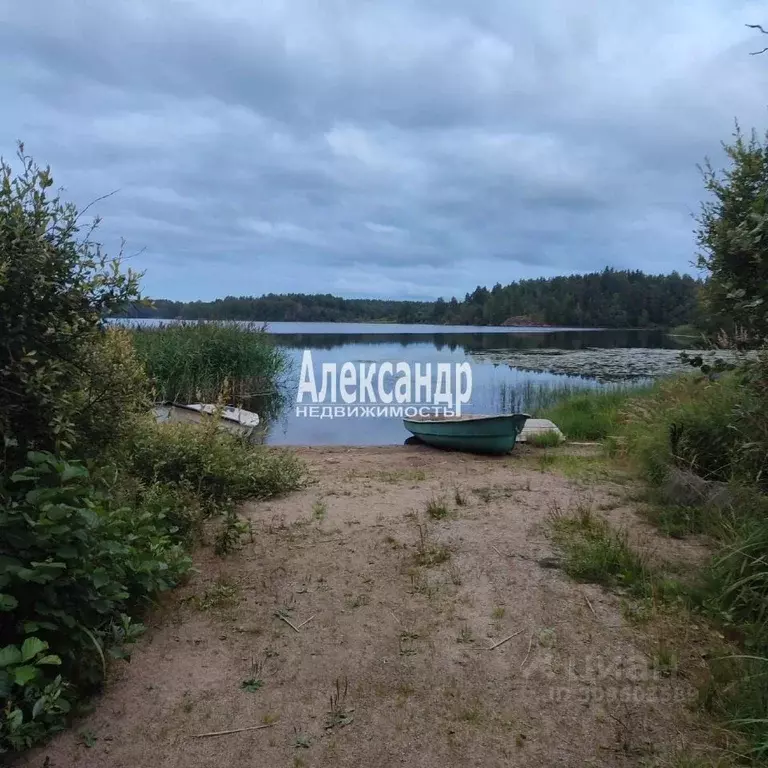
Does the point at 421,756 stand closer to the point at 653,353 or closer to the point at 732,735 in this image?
the point at 732,735

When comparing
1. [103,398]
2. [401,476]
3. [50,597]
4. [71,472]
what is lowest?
[401,476]

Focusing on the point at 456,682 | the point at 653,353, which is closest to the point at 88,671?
the point at 456,682

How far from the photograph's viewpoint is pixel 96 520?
2.63m

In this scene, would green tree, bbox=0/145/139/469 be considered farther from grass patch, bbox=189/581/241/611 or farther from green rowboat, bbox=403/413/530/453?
green rowboat, bbox=403/413/530/453

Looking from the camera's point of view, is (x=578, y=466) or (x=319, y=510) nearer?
(x=319, y=510)

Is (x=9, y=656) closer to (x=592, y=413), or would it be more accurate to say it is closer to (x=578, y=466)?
(x=578, y=466)

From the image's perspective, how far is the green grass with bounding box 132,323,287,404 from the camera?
49.7 feet

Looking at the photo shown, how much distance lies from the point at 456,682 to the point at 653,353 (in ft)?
96.7

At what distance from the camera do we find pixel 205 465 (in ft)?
16.7

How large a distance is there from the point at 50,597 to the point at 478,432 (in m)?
7.76

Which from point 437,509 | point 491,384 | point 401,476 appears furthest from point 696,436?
point 491,384

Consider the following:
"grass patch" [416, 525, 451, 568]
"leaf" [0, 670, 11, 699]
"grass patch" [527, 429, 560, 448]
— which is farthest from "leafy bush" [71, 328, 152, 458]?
"grass patch" [527, 429, 560, 448]

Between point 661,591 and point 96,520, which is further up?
point 96,520

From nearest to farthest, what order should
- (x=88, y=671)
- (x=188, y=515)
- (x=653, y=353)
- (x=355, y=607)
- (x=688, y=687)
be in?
1. (x=88, y=671)
2. (x=688, y=687)
3. (x=355, y=607)
4. (x=188, y=515)
5. (x=653, y=353)
